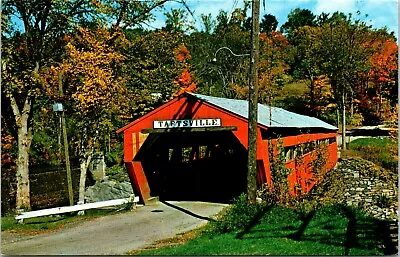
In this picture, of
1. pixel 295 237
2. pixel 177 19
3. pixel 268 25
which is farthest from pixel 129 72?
pixel 268 25

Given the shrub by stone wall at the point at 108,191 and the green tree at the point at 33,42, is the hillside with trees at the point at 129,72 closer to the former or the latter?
the green tree at the point at 33,42

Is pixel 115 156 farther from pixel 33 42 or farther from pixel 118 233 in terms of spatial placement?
pixel 118 233

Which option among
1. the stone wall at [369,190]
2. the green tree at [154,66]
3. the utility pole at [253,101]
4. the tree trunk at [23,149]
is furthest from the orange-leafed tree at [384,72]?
the tree trunk at [23,149]

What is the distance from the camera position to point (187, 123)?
13547 mm

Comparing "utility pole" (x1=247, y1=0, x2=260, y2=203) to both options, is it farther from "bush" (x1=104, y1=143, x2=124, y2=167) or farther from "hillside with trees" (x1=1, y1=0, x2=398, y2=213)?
"bush" (x1=104, y1=143, x2=124, y2=167)

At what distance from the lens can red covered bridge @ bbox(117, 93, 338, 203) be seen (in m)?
12.9

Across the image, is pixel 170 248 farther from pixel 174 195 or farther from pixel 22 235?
pixel 174 195

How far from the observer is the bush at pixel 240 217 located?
9541mm

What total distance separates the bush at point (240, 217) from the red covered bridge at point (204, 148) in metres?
1.89

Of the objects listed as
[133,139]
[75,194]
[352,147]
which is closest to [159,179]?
[133,139]

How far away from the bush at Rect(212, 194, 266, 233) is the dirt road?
1083mm

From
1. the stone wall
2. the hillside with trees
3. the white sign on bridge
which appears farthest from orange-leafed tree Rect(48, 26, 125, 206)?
the stone wall

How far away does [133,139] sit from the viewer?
46.2ft

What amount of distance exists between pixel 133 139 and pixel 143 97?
5.34 metres
